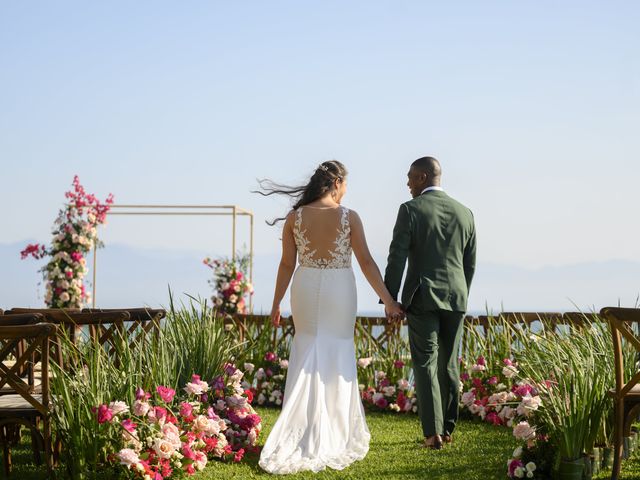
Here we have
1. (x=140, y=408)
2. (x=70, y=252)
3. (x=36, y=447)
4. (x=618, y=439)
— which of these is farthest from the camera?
(x=70, y=252)

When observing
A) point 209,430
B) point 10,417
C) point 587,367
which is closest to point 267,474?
point 209,430

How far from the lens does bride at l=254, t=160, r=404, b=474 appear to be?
5.89 m

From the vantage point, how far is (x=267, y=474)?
5473 millimetres

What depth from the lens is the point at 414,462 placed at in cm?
571

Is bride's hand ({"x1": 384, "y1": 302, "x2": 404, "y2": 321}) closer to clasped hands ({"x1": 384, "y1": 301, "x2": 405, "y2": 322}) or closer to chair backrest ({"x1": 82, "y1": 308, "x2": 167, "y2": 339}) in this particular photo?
clasped hands ({"x1": 384, "y1": 301, "x2": 405, "y2": 322})

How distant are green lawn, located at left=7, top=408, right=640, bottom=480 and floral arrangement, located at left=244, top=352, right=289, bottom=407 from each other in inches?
69.7

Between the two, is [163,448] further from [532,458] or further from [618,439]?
[618,439]

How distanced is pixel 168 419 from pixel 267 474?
767 mm

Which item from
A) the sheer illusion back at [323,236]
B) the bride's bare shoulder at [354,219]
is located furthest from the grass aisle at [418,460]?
the bride's bare shoulder at [354,219]

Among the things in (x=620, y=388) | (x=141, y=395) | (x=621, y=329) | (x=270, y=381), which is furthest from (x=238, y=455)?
(x=270, y=381)

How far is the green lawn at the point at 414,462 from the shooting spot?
17.6 ft

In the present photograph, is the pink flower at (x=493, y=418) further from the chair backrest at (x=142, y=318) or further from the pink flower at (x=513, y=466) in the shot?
the chair backrest at (x=142, y=318)

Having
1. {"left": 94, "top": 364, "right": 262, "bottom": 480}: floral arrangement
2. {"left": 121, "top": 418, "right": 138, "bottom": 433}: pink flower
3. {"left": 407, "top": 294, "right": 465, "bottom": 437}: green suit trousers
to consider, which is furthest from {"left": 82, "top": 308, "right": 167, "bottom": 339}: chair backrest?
{"left": 407, "top": 294, "right": 465, "bottom": 437}: green suit trousers

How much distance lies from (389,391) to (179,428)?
3.25m
